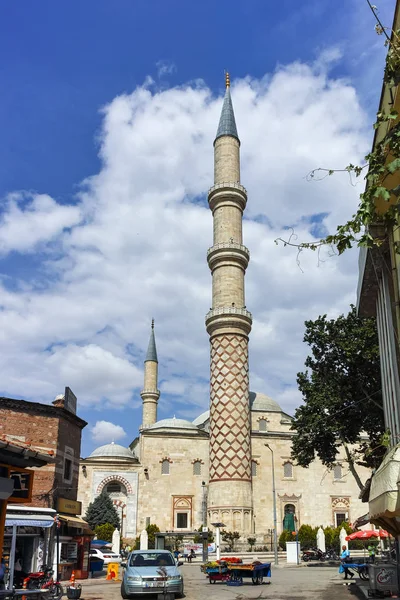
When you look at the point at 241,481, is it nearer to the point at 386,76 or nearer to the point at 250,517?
the point at 250,517

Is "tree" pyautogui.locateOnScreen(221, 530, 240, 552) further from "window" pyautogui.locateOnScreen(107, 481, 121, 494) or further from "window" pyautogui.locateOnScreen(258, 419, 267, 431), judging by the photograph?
"window" pyautogui.locateOnScreen(258, 419, 267, 431)

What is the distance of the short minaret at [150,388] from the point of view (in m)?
52.7

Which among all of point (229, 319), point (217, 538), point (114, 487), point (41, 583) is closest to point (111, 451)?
point (114, 487)

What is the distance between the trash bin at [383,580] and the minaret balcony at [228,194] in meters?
31.2

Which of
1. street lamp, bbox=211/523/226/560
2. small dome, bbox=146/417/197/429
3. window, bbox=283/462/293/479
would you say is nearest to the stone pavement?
street lamp, bbox=211/523/226/560

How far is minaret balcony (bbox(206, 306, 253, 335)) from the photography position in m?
38.7

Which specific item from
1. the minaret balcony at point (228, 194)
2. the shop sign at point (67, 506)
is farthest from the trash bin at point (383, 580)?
the minaret balcony at point (228, 194)

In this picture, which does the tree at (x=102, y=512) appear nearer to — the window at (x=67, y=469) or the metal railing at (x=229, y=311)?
the metal railing at (x=229, y=311)

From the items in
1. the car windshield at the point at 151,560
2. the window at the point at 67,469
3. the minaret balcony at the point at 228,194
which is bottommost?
the car windshield at the point at 151,560

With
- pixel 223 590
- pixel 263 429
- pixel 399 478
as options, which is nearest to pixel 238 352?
pixel 263 429

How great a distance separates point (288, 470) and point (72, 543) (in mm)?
28383

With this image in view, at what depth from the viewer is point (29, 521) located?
15758 mm

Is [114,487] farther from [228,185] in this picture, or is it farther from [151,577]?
[151,577]

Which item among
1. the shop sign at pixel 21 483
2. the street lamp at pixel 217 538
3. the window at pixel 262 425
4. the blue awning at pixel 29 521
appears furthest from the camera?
the window at pixel 262 425
